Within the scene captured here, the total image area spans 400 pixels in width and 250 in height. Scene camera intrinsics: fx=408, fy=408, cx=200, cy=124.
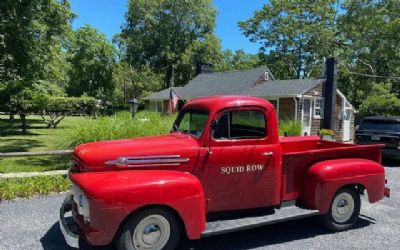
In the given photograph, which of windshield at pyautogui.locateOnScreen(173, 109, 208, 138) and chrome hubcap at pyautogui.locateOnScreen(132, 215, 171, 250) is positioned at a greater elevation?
windshield at pyautogui.locateOnScreen(173, 109, 208, 138)

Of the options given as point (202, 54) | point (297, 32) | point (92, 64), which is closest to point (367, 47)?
point (297, 32)

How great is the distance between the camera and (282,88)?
87.7ft

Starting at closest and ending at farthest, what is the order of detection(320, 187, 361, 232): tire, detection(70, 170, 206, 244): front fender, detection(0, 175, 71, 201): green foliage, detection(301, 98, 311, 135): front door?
detection(70, 170, 206, 244): front fender → detection(320, 187, 361, 232): tire → detection(0, 175, 71, 201): green foliage → detection(301, 98, 311, 135): front door

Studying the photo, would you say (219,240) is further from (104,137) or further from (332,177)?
(104,137)

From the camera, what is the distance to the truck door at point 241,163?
5371mm

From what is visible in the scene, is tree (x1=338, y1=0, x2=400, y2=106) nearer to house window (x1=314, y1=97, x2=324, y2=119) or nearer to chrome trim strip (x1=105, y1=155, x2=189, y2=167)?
house window (x1=314, y1=97, x2=324, y2=119)

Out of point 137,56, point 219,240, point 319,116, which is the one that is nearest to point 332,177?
point 219,240

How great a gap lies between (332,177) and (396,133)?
845 centimetres

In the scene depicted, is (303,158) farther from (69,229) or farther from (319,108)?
(319,108)

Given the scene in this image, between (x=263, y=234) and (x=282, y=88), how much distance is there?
2159cm

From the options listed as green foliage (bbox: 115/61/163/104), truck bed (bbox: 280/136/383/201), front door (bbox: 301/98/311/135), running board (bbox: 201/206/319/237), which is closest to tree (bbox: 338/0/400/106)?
front door (bbox: 301/98/311/135)

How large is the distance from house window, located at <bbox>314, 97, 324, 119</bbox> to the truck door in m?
21.3

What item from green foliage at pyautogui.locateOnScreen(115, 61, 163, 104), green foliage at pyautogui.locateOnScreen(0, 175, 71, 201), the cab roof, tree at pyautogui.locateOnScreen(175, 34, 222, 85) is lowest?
green foliage at pyautogui.locateOnScreen(0, 175, 71, 201)

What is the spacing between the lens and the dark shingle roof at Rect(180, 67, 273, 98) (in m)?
29.4
